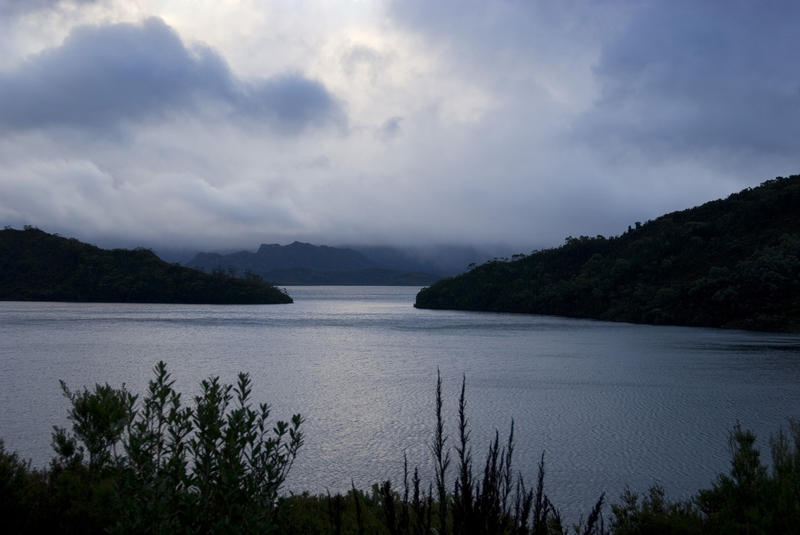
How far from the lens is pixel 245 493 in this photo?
6.29 metres

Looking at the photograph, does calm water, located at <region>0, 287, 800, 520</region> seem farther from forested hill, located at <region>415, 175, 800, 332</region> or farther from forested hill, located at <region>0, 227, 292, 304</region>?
forested hill, located at <region>0, 227, 292, 304</region>

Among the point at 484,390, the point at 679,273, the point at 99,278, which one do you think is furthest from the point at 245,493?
the point at 99,278

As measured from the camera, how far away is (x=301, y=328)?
69438 mm

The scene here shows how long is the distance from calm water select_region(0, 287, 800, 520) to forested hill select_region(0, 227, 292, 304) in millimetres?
87500

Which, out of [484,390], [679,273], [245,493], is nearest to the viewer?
[245,493]

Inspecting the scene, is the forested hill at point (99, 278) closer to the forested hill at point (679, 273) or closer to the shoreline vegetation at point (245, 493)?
the forested hill at point (679, 273)

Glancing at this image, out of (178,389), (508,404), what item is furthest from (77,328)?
(508,404)

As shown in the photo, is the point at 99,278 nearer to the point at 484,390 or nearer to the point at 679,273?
the point at 679,273

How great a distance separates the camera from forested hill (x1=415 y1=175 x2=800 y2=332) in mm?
68000

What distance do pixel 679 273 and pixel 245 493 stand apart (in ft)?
283

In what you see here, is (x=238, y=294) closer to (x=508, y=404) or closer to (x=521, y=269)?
(x=521, y=269)

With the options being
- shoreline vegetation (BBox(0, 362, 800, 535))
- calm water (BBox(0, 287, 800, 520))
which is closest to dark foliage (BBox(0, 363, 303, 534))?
shoreline vegetation (BBox(0, 362, 800, 535))

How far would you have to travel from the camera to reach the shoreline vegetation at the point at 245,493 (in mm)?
4410

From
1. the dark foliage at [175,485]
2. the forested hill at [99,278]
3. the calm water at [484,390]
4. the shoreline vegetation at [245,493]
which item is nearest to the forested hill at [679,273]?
the calm water at [484,390]
